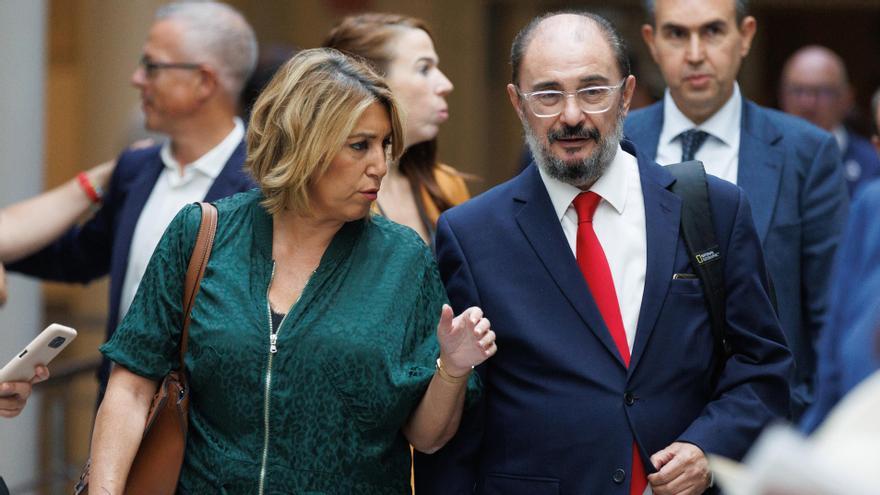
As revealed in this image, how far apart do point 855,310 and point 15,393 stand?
2.38 metres

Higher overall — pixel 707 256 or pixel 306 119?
pixel 306 119

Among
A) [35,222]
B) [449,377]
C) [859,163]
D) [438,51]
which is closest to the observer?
[449,377]

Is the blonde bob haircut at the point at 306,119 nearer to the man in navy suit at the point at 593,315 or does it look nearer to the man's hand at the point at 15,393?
the man in navy suit at the point at 593,315

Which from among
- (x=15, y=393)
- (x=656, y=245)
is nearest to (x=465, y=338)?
(x=656, y=245)

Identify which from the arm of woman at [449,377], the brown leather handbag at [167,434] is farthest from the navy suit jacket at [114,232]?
the arm of woman at [449,377]

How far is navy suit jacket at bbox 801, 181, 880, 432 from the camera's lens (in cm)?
308

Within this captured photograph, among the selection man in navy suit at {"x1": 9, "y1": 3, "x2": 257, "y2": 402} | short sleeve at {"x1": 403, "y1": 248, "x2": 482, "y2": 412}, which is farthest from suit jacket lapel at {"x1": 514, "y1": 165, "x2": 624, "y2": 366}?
man in navy suit at {"x1": 9, "y1": 3, "x2": 257, "y2": 402}

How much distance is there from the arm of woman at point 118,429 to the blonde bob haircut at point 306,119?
0.62 m

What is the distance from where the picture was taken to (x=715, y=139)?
537 cm

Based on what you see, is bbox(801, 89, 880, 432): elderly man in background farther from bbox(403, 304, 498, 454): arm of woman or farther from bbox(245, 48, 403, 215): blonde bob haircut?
bbox(245, 48, 403, 215): blonde bob haircut

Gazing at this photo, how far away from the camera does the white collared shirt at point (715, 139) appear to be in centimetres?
532

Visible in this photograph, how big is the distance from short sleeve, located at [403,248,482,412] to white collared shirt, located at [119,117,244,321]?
5.00 ft

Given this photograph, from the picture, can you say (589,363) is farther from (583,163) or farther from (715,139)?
(715,139)

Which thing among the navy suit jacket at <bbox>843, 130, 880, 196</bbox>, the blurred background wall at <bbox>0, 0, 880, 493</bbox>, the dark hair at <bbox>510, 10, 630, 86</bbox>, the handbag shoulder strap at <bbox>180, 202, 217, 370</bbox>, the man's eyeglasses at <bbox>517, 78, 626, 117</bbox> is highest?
the dark hair at <bbox>510, 10, 630, 86</bbox>
